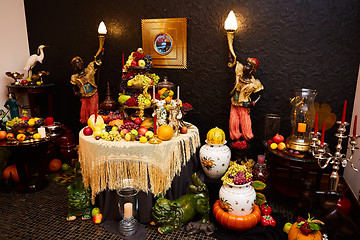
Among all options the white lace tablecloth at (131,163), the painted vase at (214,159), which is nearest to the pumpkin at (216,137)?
the painted vase at (214,159)

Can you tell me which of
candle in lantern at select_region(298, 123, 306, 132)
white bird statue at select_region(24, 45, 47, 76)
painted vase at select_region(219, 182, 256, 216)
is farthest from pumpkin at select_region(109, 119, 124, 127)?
white bird statue at select_region(24, 45, 47, 76)

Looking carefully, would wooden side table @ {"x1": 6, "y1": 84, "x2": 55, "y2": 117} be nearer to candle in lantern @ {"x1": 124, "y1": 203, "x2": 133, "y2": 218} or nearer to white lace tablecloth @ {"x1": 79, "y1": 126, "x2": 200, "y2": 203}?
white lace tablecloth @ {"x1": 79, "y1": 126, "x2": 200, "y2": 203}

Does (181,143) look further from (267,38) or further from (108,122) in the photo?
(267,38)

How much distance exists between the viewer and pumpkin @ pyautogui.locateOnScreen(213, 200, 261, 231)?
301 centimetres

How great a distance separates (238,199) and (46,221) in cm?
249

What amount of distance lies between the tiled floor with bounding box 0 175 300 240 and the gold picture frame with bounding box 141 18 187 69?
2.83 metres

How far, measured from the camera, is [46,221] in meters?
3.38

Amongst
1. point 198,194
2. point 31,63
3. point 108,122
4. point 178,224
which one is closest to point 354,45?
point 198,194

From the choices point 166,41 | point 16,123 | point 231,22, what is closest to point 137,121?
point 166,41

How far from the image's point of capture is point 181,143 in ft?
11.4

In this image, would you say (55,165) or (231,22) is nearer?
(231,22)

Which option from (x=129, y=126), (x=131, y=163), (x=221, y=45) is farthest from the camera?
(x=221, y=45)

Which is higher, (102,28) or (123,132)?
(102,28)

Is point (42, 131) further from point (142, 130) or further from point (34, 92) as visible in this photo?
point (142, 130)
